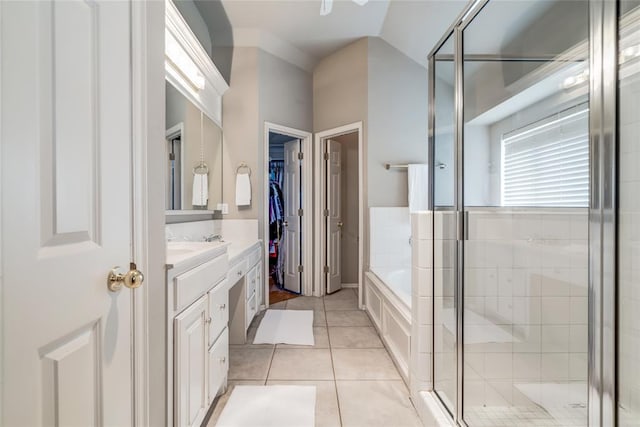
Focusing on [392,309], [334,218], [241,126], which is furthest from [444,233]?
[334,218]

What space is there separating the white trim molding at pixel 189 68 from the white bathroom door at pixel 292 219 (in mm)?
1115

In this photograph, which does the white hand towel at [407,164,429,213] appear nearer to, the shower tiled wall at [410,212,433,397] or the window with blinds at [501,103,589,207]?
the window with blinds at [501,103,589,207]

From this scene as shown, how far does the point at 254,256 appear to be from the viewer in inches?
106

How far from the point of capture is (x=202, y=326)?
1323mm

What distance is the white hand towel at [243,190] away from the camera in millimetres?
2971

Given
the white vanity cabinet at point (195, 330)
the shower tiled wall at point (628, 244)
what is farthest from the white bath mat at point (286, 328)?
the shower tiled wall at point (628, 244)

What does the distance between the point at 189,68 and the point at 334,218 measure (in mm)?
2481

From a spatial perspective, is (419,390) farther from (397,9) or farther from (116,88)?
(397,9)

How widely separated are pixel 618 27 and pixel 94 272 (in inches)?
59.2

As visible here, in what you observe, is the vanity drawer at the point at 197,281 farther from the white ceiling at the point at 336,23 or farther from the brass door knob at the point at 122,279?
the white ceiling at the point at 336,23

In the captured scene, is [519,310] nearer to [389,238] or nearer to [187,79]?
[389,238]

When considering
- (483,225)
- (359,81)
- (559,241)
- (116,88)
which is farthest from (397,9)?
(116,88)

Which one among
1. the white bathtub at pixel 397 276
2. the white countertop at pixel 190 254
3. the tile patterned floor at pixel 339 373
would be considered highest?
the white countertop at pixel 190 254

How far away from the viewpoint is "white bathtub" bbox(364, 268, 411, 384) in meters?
1.82
